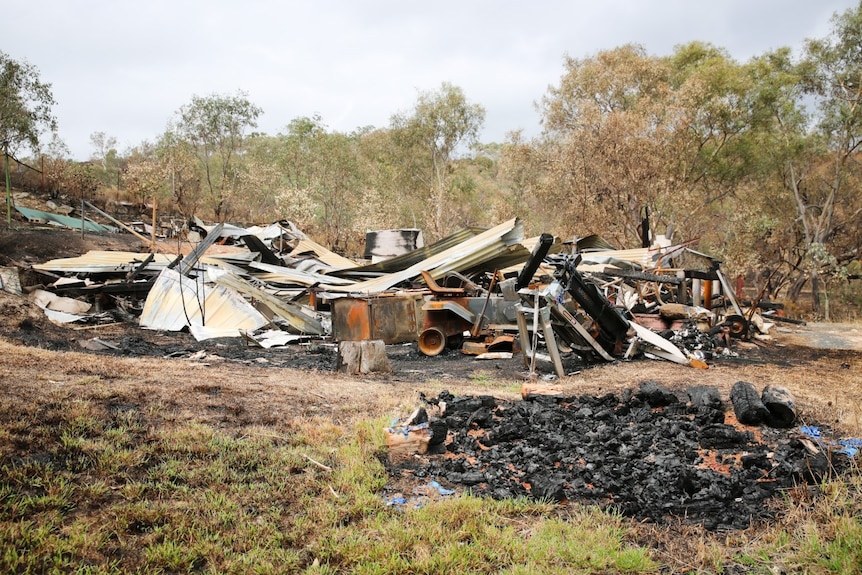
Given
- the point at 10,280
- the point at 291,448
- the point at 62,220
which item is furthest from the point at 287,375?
the point at 62,220

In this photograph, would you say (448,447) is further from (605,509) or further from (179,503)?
(179,503)

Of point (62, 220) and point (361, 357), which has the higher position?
point (62, 220)

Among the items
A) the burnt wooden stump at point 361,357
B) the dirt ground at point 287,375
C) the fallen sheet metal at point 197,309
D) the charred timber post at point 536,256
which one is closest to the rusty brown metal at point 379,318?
the dirt ground at point 287,375

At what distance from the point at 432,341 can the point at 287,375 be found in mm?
3707

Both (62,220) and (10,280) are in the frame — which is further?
(62,220)

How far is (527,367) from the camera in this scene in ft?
27.4

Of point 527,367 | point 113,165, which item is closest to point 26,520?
point 527,367

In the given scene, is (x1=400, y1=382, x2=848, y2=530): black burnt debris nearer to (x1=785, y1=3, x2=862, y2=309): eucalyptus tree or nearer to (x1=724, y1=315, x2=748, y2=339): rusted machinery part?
(x1=724, y1=315, x2=748, y2=339): rusted machinery part

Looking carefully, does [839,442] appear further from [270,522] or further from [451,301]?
[451,301]

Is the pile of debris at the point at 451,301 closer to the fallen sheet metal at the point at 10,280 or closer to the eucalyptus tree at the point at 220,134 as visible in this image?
the fallen sheet metal at the point at 10,280

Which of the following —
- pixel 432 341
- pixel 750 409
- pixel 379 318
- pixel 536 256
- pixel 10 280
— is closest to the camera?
pixel 750 409

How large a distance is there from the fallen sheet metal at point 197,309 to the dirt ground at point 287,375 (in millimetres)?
389

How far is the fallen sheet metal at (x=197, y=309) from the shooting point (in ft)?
36.9

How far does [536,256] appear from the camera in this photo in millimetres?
7711
